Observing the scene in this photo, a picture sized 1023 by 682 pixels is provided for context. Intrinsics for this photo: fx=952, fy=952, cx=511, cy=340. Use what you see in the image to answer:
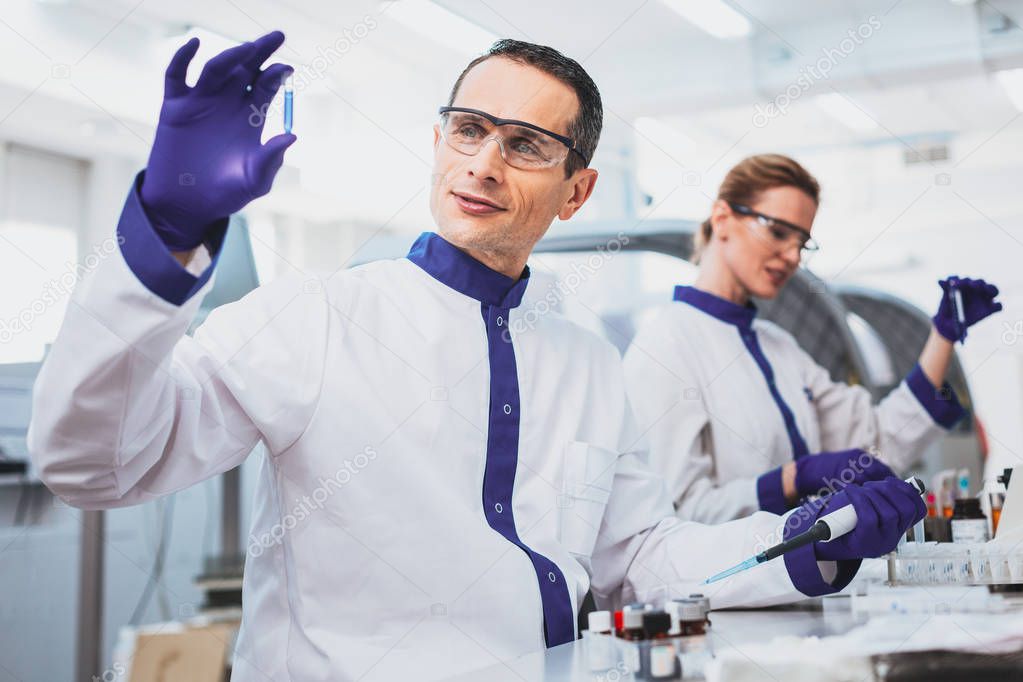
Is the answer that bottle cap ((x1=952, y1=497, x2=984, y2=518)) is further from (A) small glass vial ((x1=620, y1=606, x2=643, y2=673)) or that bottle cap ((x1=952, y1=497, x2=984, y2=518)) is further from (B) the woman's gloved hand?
(A) small glass vial ((x1=620, y1=606, x2=643, y2=673))

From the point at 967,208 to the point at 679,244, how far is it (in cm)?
792

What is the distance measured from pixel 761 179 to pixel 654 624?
1770mm

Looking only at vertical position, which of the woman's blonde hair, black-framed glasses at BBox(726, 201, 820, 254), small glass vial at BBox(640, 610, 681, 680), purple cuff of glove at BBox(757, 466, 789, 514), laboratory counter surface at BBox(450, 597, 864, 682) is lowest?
laboratory counter surface at BBox(450, 597, 864, 682)

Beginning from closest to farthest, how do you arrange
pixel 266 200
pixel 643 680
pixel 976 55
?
pixel 643 680 < pixel 976 55 < pixel 266 200

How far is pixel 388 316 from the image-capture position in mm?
1564

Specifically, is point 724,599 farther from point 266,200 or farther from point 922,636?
point 266,200

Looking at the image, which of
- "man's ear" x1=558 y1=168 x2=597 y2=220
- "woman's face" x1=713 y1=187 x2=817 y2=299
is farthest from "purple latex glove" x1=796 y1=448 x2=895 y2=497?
"man's ear" x1=558 y1=168 x2=597 y2=220

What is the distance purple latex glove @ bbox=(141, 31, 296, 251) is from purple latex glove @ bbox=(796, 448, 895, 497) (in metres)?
1.34

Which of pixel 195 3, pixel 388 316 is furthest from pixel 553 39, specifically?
pixel 388 316

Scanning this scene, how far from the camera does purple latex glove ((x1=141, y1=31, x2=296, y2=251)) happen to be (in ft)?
3.32

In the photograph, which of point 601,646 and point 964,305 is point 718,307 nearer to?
point 964,305

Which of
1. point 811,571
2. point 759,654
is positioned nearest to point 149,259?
point 759,654

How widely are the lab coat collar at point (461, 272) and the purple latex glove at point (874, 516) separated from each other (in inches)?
25.6

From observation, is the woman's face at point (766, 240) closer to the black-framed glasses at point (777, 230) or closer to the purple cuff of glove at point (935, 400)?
the black-framed glasses at point (777, 230)
